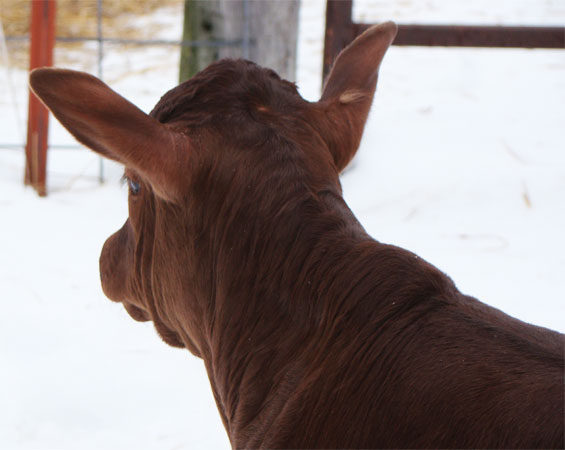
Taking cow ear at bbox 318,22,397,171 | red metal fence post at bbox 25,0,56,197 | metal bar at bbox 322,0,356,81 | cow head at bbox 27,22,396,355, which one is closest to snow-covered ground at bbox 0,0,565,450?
red metal fence post at bbox 25,0,56,197

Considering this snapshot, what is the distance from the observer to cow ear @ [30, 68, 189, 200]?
1280 mm

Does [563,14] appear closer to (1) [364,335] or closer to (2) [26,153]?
(2) [26,153]

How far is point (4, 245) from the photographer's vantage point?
3.85 metres

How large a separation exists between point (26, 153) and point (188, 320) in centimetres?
322

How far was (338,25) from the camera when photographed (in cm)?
424

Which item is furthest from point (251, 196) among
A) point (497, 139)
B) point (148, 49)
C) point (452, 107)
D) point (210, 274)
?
point (148, 49)

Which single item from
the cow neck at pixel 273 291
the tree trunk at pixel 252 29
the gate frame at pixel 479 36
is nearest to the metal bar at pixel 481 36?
the gate frame at pixel 479 36

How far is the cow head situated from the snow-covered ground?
1101 millimetres

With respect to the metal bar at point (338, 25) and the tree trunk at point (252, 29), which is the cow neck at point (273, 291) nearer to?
the metal bar at point (338, 25)

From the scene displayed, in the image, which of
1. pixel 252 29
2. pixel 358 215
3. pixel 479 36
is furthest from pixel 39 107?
pixel 479 36

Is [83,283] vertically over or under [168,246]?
under

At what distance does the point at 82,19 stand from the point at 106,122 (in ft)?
22.1

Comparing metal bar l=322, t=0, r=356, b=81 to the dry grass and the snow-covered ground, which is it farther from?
the dry grass

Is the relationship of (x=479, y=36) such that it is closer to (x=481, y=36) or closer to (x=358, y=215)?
(x=481, y=36)
